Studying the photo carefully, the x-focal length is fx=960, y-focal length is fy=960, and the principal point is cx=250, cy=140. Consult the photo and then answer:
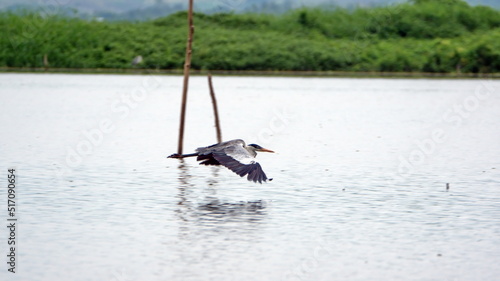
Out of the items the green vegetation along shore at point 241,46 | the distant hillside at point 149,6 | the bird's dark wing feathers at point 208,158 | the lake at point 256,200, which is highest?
the distant hillside at point 149,6

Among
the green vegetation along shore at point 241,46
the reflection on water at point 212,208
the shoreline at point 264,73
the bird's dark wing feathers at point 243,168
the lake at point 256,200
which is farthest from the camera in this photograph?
the shoreline at point 264,73

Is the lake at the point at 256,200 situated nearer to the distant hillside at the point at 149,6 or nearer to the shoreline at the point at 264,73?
the distant hillside at the point at 149,6

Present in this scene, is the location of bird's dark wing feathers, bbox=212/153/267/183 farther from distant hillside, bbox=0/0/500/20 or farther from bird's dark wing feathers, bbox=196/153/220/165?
distant hillside, bbox=0/0/500/20

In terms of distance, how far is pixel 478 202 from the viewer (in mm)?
16469

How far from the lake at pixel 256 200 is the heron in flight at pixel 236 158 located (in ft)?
1.78

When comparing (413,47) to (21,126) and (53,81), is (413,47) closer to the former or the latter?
(53,81)

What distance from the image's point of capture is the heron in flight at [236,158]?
15367 mm

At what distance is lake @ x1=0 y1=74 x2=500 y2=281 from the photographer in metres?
11.7

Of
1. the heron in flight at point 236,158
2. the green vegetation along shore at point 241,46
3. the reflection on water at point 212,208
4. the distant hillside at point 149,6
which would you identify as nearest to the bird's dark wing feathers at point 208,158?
the heron in flight at point 236,158

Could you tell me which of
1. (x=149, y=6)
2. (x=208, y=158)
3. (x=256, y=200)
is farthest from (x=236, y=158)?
(x=149, y=6)

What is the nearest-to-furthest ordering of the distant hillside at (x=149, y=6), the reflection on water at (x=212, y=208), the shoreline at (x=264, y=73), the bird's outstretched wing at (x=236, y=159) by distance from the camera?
the reflection on water at (x=212, y=208) → the bird's outstretched wing at (x=236, y=159) → the shoreline at (x=264, y=73) → the distant hillside at (x=149, y=6)

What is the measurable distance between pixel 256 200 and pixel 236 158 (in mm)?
778

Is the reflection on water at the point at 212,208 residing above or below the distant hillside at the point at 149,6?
below

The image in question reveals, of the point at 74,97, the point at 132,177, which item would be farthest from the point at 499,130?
the point at 74,97
